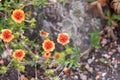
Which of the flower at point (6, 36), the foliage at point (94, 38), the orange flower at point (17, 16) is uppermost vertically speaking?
the orange flower at point (17, 16)

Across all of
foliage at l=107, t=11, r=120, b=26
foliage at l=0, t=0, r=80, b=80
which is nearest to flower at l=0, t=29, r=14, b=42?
foliage at l=0, t=0, r=80, b=80

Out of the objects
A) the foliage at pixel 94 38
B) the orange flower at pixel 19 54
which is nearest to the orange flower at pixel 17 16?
the orange flower at pixel 19 54

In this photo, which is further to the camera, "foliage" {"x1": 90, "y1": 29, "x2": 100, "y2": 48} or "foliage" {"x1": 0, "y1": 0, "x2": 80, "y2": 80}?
"foliage" {"x1": 90, "y1": 29, "x2": 100, "y2": 48}

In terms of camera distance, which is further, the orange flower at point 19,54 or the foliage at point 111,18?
the foliage at point 111,18

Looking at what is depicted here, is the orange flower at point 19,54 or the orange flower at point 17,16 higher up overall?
the orange flower at point 17,16

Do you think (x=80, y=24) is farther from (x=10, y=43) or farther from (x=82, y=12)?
(x=10, y=43)

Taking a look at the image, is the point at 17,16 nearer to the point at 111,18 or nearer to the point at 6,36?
the point at 6,36

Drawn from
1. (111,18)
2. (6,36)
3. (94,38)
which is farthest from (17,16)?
(111,18)

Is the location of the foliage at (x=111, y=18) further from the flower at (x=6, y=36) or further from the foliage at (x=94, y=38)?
the flower at (x=6, y=36)

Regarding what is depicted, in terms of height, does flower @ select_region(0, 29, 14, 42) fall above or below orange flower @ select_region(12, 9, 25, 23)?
below

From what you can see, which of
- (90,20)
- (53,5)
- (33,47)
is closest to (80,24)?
(90,20)

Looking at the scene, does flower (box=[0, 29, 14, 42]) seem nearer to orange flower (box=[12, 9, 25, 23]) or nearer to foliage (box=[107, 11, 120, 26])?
orange flower (box=[12, 9, 25, 23])
